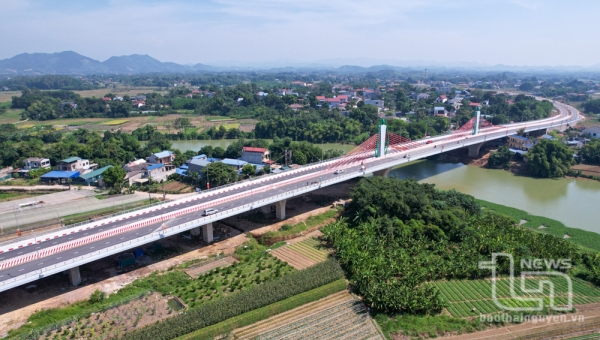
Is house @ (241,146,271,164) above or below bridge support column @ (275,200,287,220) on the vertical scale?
above

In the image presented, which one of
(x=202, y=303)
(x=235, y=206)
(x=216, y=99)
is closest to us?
(x=202, y=303)

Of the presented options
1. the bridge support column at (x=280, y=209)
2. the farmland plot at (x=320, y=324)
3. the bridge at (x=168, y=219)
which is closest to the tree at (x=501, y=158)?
the bridge at (x=168, y=219)

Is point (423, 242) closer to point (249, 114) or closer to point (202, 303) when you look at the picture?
point (202, 303)

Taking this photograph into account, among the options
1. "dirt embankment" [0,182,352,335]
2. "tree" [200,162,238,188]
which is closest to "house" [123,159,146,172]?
"tree" [200,162,238,188]

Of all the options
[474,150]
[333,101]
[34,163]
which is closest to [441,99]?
[333,101]

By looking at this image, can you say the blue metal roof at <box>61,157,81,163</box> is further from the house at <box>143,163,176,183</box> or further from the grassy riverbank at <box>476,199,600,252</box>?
the grassy riverbank at <box>476,199,600,252</box>

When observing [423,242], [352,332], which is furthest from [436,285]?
[352,332]

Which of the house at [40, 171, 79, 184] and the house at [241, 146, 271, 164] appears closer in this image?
the house at [40, 171, 79, 184]

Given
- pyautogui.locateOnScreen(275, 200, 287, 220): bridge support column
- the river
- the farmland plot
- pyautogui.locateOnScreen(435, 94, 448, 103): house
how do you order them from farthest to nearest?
1. pyautogui.locateOnScreen(435, 94, 448, 103): house
2. the river
3. pyautogui.locateOnScreen(275, 200, 287, 220): bridge support column
4. the farmland plot
